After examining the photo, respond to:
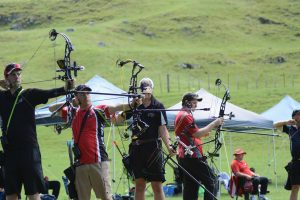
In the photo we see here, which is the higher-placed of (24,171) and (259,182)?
(24,171)

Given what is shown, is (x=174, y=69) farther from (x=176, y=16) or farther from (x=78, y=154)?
(x=78, y=154)

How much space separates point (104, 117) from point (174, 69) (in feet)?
226

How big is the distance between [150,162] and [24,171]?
113 inches

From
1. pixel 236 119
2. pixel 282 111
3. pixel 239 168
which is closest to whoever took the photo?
pixel 239 168

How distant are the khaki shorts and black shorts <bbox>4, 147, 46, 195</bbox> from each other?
2.93 feet

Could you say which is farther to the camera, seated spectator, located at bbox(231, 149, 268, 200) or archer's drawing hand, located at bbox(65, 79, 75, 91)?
seated spectator, located at bbox(231, 149, 268, 200)

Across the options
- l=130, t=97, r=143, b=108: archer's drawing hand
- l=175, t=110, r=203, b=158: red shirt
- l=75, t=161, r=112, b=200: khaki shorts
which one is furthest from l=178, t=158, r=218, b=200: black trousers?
l=75, t=161, r=112, b=200: khaki shorts

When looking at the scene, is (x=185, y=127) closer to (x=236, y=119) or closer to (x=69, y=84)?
(x=69, y=84)

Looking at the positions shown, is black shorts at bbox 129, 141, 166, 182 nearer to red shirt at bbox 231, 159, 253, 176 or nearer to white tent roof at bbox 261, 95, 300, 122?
red shirt at bbox 231, 159, 253, 176

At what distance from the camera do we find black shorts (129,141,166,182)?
44.8 feet

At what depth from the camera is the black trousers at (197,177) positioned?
13633 millimetres

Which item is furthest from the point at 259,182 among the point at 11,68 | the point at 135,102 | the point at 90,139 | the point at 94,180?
the point at 11,68

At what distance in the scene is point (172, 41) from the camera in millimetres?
96500

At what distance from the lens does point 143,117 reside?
13.6 meters
